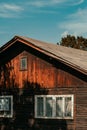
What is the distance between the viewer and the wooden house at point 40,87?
81.9 feet

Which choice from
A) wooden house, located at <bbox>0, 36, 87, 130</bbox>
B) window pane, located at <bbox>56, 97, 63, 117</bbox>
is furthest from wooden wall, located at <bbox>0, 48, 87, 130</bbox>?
window pane, located at <bbox>56, 97, 63, 117</bbox>

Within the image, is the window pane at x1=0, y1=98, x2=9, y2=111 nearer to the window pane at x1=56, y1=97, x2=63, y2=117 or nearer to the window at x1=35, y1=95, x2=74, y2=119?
the window at x1=35, y1=95, x2=74, y2=119

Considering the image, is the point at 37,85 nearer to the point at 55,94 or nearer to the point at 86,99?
the point at 55,94

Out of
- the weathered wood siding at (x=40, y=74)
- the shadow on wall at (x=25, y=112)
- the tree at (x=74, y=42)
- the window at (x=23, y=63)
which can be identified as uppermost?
the tree at (x=74, y=42)

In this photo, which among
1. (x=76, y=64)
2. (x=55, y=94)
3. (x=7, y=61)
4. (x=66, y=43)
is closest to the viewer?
(x=76, y=64)

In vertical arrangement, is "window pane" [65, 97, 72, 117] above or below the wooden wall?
below

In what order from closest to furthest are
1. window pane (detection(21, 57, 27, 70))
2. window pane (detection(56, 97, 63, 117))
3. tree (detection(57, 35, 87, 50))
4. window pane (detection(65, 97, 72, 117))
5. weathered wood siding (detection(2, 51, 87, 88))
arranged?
window pane (detection(65, 97, 72, 117)) < weathered wood siding (detection(2, 51, 87, 88)) < window pane (detection(56, 97, 63, 117)) < window pane (detection(21, 57, 27, 70)) < tree (detection(57, 35, 87, 50))

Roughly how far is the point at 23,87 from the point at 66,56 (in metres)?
3.60

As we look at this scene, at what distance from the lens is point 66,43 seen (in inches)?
2554

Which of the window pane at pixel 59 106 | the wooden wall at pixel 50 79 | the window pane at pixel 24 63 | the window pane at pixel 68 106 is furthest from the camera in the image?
the window pane at pixel 24 63

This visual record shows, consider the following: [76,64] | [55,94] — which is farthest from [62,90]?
[76,64]

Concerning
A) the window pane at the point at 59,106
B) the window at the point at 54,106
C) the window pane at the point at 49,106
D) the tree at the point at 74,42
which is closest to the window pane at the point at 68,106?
the window at the point at 54,106

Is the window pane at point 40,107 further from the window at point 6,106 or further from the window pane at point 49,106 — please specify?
the window at point 6,106

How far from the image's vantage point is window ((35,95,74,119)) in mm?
25375
